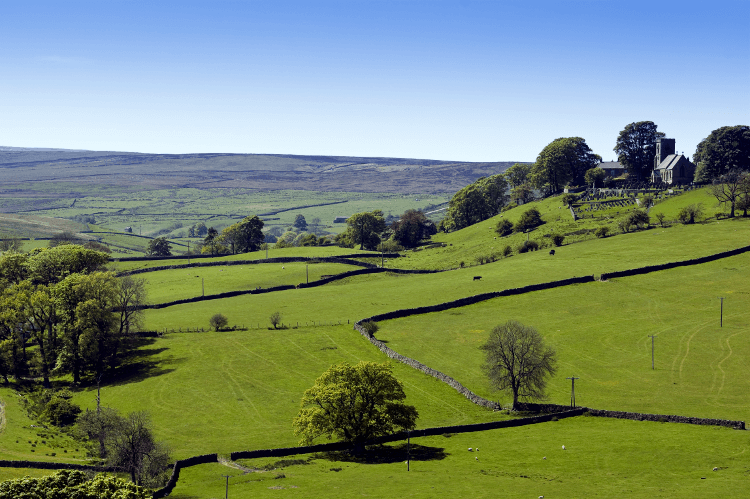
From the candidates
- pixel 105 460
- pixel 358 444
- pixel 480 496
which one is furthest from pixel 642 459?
pixel 105 460

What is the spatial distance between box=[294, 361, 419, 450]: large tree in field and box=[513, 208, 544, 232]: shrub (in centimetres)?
9256

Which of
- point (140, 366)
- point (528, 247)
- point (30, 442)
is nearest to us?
point (30, 442)

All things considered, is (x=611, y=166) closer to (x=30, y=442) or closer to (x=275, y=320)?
(x=275, y=320)

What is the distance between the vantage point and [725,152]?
143750 mm

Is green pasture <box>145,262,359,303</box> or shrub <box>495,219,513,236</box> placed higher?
shrub <box>495,219,513,236</box>

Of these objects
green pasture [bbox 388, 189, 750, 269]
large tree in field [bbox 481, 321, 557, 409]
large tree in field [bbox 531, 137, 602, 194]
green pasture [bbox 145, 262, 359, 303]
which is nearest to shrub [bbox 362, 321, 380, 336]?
large tree in field [bbox 481, 321, 557, 409]

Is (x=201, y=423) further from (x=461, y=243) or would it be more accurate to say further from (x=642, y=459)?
(x=461, y=243)

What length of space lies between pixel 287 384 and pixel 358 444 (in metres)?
17.0

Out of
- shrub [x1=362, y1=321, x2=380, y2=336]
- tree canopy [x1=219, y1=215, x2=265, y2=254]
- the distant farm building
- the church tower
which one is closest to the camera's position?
shrub [x1=362, y1=321, x2=380, y2=336]

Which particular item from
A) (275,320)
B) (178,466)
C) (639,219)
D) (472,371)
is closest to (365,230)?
(639,219)

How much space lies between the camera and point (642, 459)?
4672 cm

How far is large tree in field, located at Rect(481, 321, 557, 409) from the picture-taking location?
2419 inches

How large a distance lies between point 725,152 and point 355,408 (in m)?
122

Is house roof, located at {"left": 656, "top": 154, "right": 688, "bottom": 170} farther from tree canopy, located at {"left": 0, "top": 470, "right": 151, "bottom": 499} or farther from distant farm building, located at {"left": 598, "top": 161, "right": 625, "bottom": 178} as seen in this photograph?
tree canopy, located at {"left": 0, "top": 470, "right": 151, "bottom": 499}
